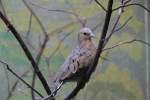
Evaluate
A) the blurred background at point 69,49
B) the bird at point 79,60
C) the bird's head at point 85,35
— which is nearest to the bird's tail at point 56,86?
the bird at point 79,60

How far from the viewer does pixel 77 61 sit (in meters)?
1.04

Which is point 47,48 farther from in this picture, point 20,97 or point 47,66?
point 20,97

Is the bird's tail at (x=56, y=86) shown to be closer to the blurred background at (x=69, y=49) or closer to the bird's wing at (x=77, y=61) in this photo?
the bird's wing at (x=77, y=61)

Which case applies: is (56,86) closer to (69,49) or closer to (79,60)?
(79,60)

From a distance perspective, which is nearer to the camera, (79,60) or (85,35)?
(79,60)

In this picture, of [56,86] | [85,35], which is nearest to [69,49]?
[85,35]

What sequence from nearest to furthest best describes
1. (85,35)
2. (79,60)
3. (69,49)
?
(79,60)
(85,35)
(69,49)

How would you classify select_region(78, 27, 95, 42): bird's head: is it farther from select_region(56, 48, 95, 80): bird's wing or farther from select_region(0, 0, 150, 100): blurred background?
select_region(0, 0, 150, 100): blurred background

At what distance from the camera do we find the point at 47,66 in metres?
1.67

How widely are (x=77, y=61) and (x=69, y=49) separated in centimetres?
74

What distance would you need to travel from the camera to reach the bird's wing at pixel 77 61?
1.02m

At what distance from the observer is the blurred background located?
1665mm

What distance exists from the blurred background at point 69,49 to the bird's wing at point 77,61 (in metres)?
0.50

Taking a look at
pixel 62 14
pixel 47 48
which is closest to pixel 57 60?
pixel 47 48
